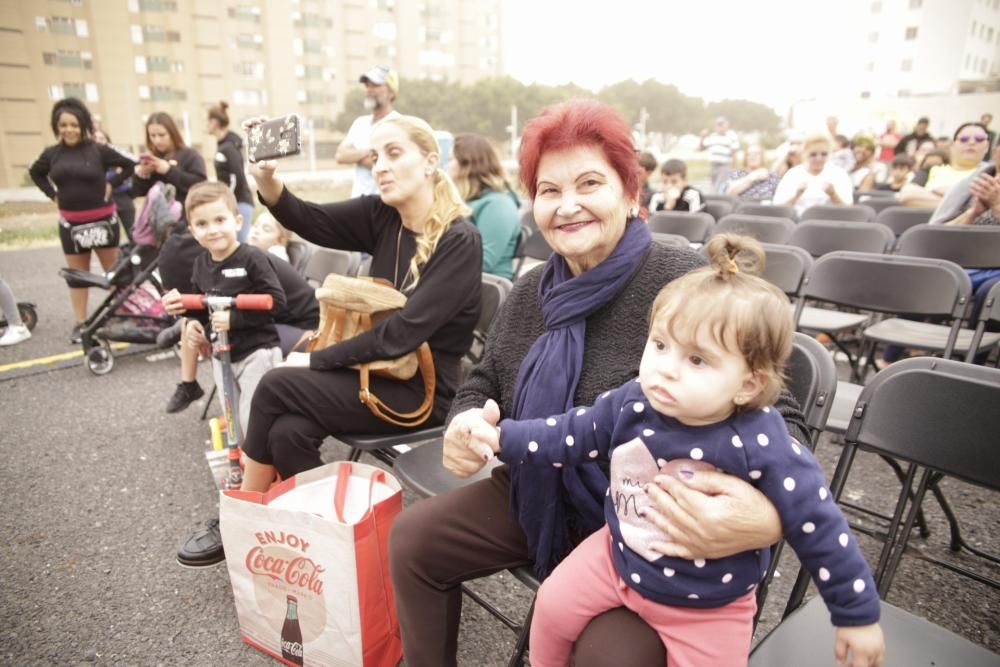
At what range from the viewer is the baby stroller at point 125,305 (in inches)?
165

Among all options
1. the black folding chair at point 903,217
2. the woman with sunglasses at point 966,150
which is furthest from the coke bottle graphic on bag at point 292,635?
the black folding chair at point 903,217

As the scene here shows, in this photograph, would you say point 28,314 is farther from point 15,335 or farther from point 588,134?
point 588,134

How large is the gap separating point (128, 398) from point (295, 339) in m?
1.79

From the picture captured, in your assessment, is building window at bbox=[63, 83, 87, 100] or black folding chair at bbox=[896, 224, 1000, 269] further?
building window at bbox=[63, 83, 87, 100]

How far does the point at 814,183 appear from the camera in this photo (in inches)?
225

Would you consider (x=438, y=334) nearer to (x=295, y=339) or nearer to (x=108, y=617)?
(x=295, y=339)

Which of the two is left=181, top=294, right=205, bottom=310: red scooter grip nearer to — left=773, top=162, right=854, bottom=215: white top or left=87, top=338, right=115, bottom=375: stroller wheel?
left=87, top=338, right=115, bottom=375: stroller wheel

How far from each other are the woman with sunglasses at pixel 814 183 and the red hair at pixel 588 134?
194 inches

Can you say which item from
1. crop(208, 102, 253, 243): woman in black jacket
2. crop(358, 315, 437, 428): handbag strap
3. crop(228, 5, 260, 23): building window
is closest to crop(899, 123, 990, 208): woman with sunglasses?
crop(358, 315, 437, 428): handbag strap

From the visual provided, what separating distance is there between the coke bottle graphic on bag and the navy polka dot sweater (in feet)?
3.10

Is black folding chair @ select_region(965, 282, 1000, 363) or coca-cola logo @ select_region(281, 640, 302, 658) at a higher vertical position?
black folding chair @ select_region(965, 282, 1000, 363)

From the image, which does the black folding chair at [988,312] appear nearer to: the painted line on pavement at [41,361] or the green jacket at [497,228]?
the green jacket at [497,228]

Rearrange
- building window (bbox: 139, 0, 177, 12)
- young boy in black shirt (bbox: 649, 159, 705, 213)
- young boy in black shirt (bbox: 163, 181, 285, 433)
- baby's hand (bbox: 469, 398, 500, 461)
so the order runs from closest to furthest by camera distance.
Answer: baby's hand (bbox: 469, 398, 500, 461) → young boy in black shirt (bbox: 163, 181, 285, 433) → young boy in black shirt (bbox: 649, 159, 705, 213) → building window (bbox: 139, 0, 177, 12)

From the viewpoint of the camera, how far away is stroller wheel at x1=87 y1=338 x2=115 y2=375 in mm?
4207
